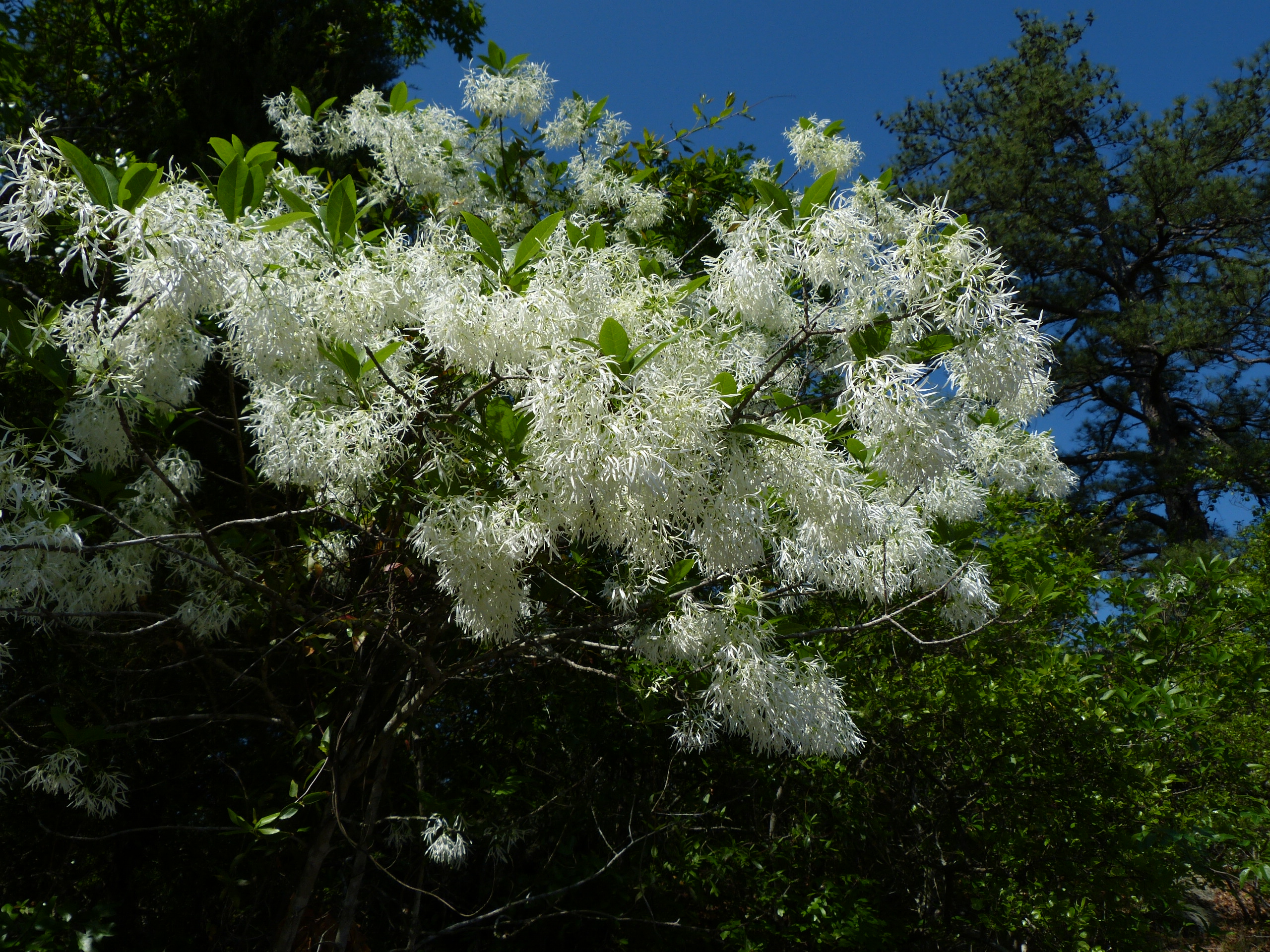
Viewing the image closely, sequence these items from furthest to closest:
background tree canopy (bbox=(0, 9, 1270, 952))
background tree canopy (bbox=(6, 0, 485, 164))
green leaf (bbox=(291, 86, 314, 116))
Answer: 1. background tree canopy (bbox=(6, 0, 485, 164))
2. green leaf (bbox=(291, 86, 314, 116))
3. background tree canopy (bbox=(0, 9, 1270, 952))

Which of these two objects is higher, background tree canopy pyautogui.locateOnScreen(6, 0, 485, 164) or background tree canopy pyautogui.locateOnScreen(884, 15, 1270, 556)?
background tree canopy pyautogui.locateOnScreen(884, 15, 1270, 556)

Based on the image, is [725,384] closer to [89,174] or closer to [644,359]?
[644,359]

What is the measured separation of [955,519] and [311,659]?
2.47 metres

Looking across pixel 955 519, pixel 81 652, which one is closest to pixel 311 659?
Result: pixel 81 652

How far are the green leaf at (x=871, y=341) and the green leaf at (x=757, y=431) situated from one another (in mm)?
263

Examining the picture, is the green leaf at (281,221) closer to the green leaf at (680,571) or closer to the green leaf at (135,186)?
the green leaf at (135,186)

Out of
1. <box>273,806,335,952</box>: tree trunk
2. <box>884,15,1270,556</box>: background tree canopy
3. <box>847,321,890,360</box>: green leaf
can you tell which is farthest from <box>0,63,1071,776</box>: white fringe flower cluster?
<box>884,15,1270,556</box>: background tree canopy

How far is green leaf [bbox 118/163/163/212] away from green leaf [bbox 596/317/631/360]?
3.00 ft

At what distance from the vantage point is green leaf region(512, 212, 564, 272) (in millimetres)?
1869

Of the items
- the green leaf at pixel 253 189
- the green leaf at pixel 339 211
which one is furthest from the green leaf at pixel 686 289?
the green leaf at pixel 253 189

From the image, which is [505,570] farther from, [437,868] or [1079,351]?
[1079,351]

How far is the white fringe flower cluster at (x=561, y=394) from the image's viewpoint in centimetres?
166

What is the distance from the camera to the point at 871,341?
5.98 ft

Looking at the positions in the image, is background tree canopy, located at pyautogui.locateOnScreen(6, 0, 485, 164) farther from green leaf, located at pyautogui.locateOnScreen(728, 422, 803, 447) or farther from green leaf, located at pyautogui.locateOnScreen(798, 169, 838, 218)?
green leaf, located at pyautogui.locateOnScreen(728, 422, 803, 447)
